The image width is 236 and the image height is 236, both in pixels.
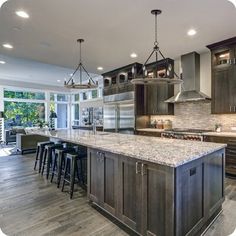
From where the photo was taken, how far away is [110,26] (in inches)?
135

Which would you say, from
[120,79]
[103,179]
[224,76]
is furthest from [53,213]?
[120,79]

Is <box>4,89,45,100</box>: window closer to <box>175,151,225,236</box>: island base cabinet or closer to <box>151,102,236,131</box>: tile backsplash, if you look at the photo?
<box>151,102,236,131</box>: tile backsplash

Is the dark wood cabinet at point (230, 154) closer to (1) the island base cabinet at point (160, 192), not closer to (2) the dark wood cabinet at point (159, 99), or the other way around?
(1) the island base cabinet at point (160, 192)

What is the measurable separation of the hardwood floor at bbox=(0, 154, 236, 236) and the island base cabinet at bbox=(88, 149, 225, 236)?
159 mm

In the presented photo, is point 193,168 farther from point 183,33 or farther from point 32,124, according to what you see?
point 32,124

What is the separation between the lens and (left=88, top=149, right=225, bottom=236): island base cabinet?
1669mm

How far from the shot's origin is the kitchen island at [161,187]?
167 cm

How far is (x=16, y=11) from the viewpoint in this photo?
2926 millimetres

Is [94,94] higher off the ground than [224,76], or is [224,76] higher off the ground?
[94,94]

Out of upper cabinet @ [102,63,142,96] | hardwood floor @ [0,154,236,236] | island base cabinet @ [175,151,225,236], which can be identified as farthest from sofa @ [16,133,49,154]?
island base cabinet @ [175,151,225,236]

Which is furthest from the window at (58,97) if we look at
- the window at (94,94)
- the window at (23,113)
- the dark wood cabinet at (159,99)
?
the dark wood cabinet at (159,99)

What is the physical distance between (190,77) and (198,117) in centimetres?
110

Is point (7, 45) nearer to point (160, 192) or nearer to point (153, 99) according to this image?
point (153, 99)

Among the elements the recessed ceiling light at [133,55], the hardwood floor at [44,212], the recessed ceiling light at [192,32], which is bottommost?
the hardwood floor at [44,212]
